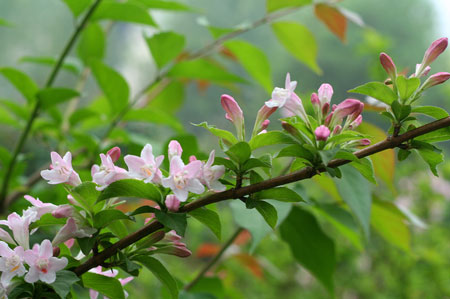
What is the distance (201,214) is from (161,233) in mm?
Result: 20

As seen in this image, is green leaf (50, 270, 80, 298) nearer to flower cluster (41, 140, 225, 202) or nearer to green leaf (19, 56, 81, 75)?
flower cluster (41, 140, 225, 202)

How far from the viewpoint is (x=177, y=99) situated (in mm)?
775

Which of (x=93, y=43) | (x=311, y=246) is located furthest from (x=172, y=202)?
(x=93, y=43)

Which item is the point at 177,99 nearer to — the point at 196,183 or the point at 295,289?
the point at 196,183

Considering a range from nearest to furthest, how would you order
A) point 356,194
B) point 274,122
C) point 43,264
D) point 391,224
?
point 43,264, point 356,194, point 391,224, point 274,122

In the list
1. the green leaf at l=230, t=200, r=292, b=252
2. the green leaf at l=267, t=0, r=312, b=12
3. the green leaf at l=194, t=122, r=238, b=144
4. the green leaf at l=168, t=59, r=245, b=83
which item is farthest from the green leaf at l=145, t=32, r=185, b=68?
the green leaf at l=194, t=122, r=238, b=144

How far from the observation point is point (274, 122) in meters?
1.44

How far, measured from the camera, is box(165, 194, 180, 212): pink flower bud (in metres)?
0.17

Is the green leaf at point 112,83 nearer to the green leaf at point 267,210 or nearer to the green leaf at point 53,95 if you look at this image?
the green leaf at point 53,95

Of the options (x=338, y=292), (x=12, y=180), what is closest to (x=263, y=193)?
(x=12, y=180)

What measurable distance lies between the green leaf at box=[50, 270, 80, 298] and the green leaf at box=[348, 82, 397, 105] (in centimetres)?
13

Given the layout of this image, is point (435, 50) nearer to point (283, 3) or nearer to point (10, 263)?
point (10, 263)

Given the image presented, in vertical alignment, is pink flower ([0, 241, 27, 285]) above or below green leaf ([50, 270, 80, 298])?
above

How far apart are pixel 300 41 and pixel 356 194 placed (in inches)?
10.7
